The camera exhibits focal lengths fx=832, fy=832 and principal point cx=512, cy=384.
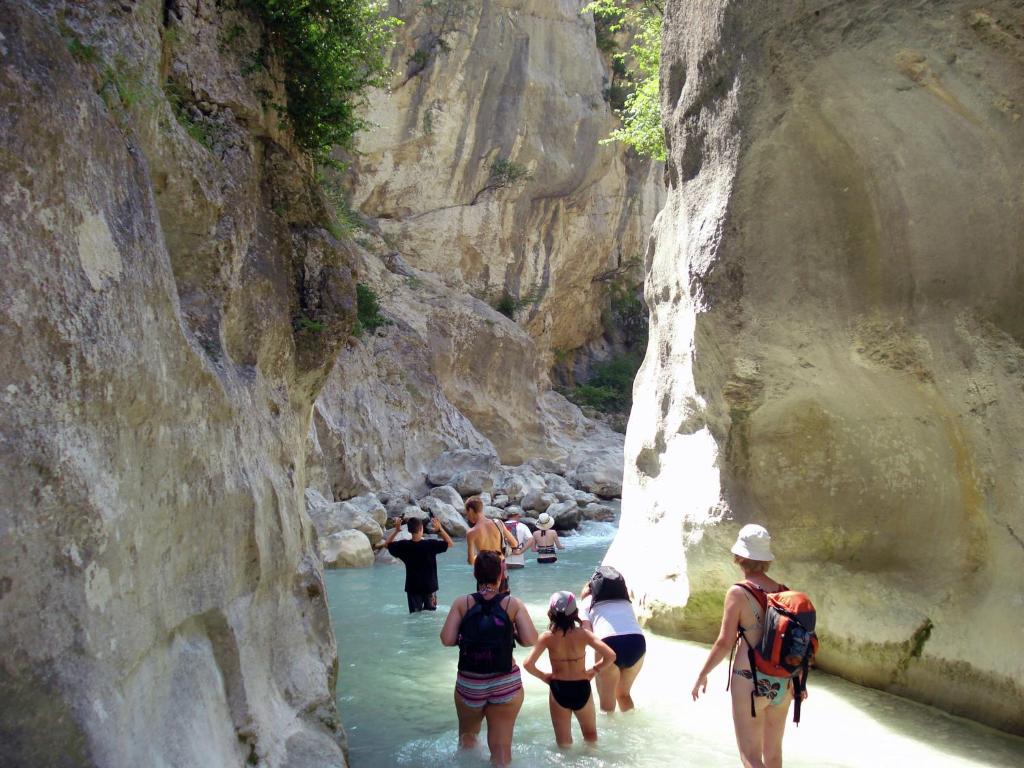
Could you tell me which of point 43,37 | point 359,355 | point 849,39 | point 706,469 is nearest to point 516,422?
point 359,355

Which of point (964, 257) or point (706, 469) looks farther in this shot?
point (706, 469)

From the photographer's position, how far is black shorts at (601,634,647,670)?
Answer: 5.16 meters

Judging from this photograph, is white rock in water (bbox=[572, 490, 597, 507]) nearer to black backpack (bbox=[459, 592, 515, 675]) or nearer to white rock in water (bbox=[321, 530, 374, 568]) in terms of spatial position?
white rock in water (bbox=[321, 530, 374, 568])

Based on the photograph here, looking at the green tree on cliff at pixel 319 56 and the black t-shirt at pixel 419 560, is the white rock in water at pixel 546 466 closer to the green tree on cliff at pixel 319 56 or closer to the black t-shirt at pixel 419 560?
the black t-shirt at pixel 419 560

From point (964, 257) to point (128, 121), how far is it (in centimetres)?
489

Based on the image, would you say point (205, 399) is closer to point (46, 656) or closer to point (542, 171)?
point (46, 656)

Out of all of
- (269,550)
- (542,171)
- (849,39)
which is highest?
(542,171)

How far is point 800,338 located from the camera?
6.29m

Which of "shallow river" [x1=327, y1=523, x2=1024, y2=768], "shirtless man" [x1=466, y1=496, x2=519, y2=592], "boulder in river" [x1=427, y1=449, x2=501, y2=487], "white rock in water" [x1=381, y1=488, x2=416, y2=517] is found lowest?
"white rock in water" [x1=381, y1=488, x2=416, y2=517]

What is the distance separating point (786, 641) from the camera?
380 centimetres

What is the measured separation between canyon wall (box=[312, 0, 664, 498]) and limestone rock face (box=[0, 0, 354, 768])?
651 inches

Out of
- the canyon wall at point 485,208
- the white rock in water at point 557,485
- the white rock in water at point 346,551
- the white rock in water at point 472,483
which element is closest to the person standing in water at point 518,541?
the white rock in water at point 346,551

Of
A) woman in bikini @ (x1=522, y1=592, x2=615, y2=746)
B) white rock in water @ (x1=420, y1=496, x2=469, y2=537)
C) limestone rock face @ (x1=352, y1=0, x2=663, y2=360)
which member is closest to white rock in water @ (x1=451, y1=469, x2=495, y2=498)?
white rock in water @ (x1=420, y1=496, x2=469, y2=537)

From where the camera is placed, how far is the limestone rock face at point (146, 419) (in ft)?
8.33
